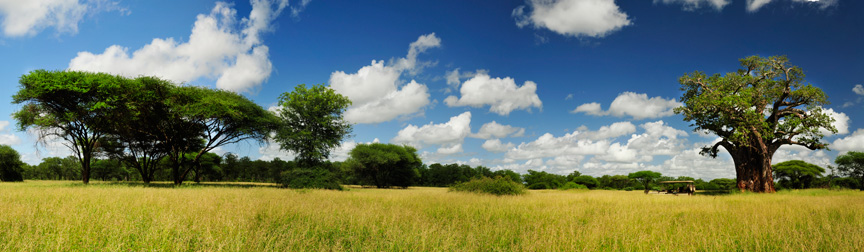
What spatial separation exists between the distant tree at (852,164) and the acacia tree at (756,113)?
38.9 meters

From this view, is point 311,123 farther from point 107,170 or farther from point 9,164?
point 107,170

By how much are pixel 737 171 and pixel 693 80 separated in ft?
26.9

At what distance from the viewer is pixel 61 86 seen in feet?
81.7

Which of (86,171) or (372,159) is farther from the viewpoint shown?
(372,159)

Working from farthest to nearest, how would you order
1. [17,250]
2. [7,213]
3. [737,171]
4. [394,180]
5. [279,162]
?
[279,162] < [394,180] < [737,171] < [7,213] < [17,250]

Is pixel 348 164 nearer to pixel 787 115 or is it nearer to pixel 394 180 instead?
pixel 394 180

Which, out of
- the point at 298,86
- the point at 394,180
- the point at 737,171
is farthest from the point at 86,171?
the point at 737,171

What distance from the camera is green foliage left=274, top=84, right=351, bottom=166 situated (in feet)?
105

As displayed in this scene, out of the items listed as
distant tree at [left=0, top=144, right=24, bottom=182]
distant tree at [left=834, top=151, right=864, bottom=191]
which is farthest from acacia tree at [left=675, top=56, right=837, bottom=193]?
distant tree at [left=0, top=144, right=24, bottom=182]

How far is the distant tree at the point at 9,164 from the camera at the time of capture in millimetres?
50312

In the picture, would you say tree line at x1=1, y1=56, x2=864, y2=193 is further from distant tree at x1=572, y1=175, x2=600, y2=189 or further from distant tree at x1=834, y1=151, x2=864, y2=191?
distant tree at x1=834, y1=151, x2=864, y2=191

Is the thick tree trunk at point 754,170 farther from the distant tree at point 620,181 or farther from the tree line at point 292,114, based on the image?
the distant tree at point 620,181

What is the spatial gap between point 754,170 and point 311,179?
35.4 m

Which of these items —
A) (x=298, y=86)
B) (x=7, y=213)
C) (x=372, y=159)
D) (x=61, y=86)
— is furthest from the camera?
(x=372, y=159)
